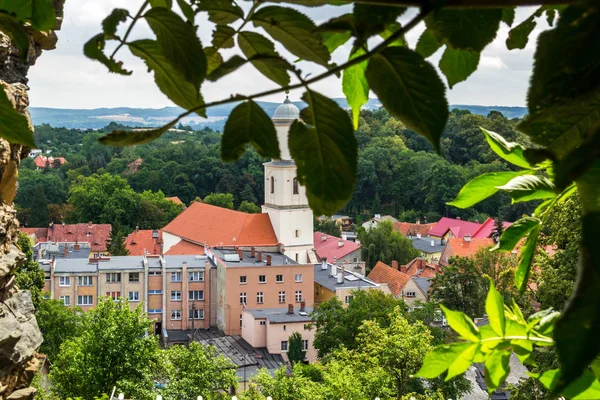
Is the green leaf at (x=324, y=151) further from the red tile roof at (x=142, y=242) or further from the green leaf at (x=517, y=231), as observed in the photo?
the red tile roof at (x=142, y=242)

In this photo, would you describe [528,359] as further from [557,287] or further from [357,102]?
[557,287]

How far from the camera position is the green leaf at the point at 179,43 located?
458 mm

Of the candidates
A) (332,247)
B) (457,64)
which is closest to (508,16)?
(457,64)

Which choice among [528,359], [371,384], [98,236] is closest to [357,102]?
[528,359]

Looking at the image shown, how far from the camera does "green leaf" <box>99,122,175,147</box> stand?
45 cm

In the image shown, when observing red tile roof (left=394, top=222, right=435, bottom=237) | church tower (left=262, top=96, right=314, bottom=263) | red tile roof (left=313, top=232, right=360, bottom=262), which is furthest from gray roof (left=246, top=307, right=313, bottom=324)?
red tile roof (left=394, top=222, right=435, bottom=237)

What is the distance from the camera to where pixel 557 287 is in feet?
29.1

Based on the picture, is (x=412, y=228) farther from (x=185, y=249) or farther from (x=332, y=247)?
(x=185, y=249)

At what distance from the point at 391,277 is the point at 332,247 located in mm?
6683

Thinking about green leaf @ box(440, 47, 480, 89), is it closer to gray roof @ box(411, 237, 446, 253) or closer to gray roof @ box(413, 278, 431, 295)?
gray roof @ box(413, 278, 431, 295)

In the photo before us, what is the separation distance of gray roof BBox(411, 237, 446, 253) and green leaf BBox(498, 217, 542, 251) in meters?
34.1

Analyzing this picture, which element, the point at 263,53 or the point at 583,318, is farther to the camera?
the point at 263,53

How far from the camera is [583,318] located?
0.85 feet

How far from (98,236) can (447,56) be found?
35.4 m
